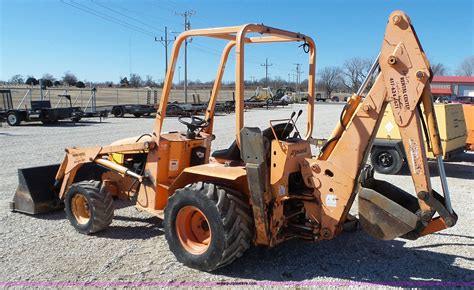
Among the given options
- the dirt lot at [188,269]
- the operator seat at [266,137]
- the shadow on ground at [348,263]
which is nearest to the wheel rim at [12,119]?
the dirt lot at [188,269]

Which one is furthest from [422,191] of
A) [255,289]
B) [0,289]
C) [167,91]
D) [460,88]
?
[460,88]

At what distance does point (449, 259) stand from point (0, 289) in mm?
4558

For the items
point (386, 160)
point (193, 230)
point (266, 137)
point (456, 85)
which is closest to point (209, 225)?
point (193, 230)

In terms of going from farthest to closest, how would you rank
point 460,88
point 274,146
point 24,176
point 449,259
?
point 460,88, point 24,176, point 449,259, point 274,146

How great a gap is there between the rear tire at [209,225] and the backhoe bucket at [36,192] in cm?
277

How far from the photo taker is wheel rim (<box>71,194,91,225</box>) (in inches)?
234

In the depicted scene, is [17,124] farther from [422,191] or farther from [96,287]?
[422,191]

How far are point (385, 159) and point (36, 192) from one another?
292 inches

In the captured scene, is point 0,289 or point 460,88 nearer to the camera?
point 0,289

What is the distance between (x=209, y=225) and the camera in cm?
445

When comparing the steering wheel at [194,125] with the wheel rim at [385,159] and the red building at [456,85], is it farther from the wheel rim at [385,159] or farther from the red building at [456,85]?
the red building at [456,85]

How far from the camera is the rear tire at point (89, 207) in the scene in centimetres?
569

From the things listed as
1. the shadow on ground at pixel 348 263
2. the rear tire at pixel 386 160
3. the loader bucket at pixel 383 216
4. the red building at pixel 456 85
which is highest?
the red building at pixel 456 85

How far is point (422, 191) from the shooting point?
412 centimetres
